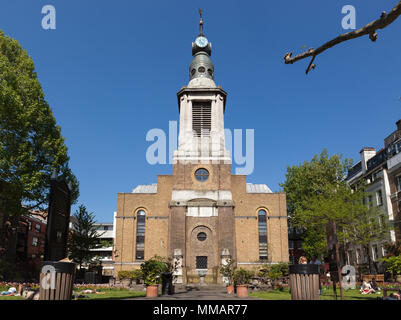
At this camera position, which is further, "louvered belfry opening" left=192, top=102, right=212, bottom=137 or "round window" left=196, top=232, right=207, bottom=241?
"louvered belfry opening" left=192, top=102, right=212, bottom=137

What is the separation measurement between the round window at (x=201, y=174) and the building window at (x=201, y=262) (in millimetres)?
7938

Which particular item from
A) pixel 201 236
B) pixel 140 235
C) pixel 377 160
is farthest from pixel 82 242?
pixel 377 160

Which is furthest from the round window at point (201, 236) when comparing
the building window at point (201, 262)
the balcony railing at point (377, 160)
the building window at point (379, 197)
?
the balcony railing at point (377, 160)

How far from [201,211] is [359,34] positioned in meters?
29.7

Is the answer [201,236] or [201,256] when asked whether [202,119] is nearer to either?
[201,236]

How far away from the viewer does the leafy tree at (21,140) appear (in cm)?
2250

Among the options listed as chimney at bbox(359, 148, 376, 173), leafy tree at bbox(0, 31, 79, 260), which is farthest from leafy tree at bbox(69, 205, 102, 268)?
chimney at bbox(359, 148, 376, 173)

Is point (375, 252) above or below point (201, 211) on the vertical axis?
below

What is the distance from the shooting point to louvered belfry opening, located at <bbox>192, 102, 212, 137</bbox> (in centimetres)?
3720

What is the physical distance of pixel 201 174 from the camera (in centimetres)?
3562

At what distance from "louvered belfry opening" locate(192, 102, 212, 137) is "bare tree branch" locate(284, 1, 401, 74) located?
104 ft

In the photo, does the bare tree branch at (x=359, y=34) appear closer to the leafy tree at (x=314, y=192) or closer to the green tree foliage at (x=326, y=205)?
the green tree foliage at (x=326, y=205)

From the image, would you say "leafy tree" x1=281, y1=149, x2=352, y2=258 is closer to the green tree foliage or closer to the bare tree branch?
the green tree foliage
